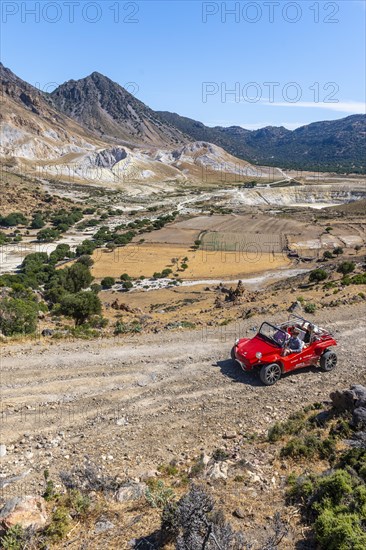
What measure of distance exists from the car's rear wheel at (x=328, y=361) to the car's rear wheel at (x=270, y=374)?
66.5 inches

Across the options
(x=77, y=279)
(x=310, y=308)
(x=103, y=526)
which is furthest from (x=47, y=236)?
(x=103, y=526)

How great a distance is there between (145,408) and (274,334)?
459 centimetres

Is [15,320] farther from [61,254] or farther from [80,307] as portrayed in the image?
[61,254]

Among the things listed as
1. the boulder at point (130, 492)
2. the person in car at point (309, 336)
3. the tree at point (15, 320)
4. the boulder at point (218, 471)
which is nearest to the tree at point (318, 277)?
the person in car at point (309, 336)

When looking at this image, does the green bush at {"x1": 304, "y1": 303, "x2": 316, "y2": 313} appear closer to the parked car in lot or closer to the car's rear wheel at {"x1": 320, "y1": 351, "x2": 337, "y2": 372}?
the parked car in lot

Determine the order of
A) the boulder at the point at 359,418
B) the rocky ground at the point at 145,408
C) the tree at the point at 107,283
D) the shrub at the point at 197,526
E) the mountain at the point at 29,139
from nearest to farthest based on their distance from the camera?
1. the shrub at the point at 197,526
2. the rocky ground at the point at 145,408
3. the boulder at the point at 359,418
4. the tree at the point at 107,283
5. the mountain at the point at 29,139

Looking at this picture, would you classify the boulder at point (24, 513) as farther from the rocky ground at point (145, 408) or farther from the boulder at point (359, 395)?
the boulder at point (359, 395)

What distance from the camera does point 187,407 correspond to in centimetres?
1086

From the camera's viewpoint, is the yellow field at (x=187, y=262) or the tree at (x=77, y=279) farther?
the yellow field at (x=187, y=262)

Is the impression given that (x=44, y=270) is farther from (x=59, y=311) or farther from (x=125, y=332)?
(x=125, y=332)

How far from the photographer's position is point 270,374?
1188 centimetres

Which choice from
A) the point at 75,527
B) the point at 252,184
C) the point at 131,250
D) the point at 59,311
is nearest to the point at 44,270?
the point at 131,250

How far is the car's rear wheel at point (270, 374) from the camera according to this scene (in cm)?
1180

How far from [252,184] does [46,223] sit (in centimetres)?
9093
